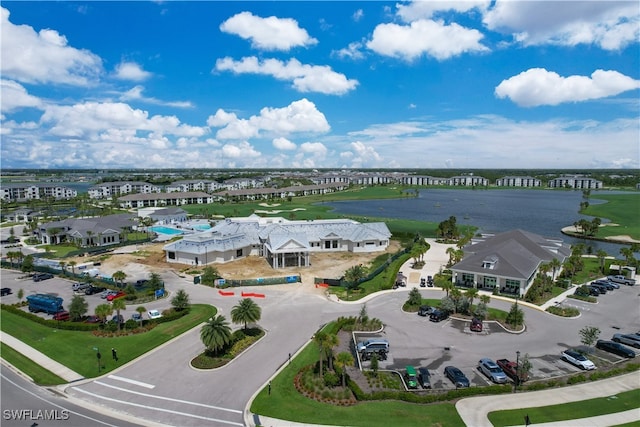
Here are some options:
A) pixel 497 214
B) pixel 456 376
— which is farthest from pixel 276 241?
pixel 497 214

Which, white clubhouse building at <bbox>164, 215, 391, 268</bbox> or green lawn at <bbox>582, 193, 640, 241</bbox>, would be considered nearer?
white clubhouse building at <bbox>164, 215, 391, 268</bbox>

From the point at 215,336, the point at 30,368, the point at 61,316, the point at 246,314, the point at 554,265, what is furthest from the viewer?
the point at 554,265

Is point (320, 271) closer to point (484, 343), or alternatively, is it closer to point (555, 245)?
point (484, 343)

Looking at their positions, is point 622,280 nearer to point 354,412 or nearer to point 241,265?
point 354,412

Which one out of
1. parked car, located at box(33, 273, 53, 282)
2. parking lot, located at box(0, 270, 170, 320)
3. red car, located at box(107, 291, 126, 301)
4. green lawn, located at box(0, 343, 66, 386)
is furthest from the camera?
parked car, located at box(33, 273, 53, 282)

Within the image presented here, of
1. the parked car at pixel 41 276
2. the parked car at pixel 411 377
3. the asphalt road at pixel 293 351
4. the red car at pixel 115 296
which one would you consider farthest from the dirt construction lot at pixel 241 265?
the parked car at pixel 411 377

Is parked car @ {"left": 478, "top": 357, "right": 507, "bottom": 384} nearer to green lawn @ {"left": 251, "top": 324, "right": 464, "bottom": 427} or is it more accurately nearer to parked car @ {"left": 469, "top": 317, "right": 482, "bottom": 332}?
green lawn @ {"left": 251, "top": 324, "right": 464, "bottom": 427}

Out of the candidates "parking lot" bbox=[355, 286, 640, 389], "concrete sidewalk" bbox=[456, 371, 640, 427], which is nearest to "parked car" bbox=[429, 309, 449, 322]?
"parking lot" bbox=[355, 286, 640, 389]
